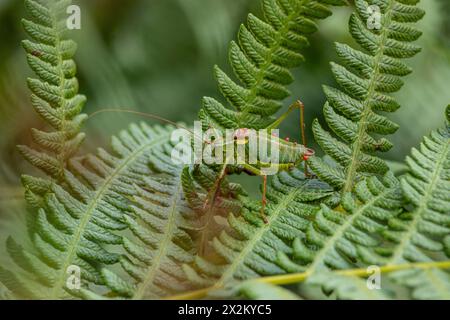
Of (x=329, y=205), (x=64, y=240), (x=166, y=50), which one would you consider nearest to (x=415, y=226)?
(x=329, y=205)

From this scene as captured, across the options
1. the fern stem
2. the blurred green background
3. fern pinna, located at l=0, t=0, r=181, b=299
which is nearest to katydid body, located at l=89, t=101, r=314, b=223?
fern pinna, located at l=0, t=0, r=181, b=299

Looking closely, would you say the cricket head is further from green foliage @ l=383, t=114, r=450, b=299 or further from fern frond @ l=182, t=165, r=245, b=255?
green foliage @ l=383, t=114, r=450, b=299

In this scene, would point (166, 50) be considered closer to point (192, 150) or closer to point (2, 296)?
point (192, 150)

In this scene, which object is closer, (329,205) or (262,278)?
(262,278)

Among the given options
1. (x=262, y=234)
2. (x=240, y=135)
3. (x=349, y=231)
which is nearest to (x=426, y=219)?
(x=349, y=231)

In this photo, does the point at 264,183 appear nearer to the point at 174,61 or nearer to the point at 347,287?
the point at 347,287
